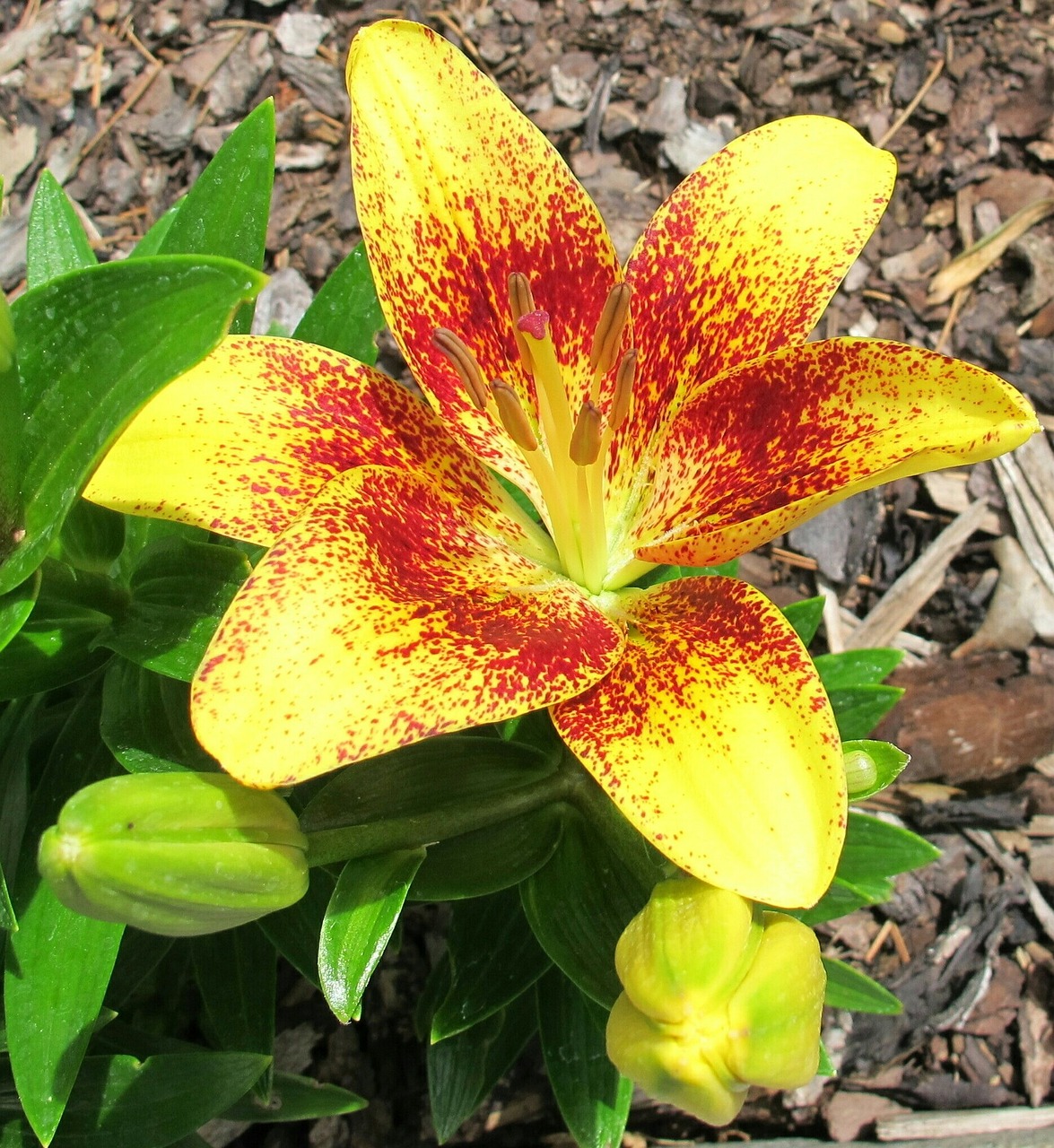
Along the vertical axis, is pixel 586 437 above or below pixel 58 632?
above

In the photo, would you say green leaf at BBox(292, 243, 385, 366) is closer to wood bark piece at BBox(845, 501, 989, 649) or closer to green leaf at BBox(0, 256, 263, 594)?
green leaf at BBox(0, 256, 263, 594)

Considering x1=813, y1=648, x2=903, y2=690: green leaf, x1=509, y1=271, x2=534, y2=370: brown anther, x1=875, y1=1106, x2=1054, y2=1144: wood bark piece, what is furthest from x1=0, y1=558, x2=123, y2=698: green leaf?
x1=875, y1=1106, x2=1054, y2=1144: wood bark piece

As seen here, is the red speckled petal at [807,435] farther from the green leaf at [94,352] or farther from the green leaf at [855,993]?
the green leaf at [855,993]

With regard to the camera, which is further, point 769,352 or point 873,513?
point 873,513

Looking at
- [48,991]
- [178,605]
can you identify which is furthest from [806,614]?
[48,991]

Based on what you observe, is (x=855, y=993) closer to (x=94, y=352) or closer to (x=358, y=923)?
(x=358, y=923)

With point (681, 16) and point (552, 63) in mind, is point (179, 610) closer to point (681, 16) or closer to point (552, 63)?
point (552, 63)

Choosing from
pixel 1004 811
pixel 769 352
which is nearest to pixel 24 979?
pixel 769 352
